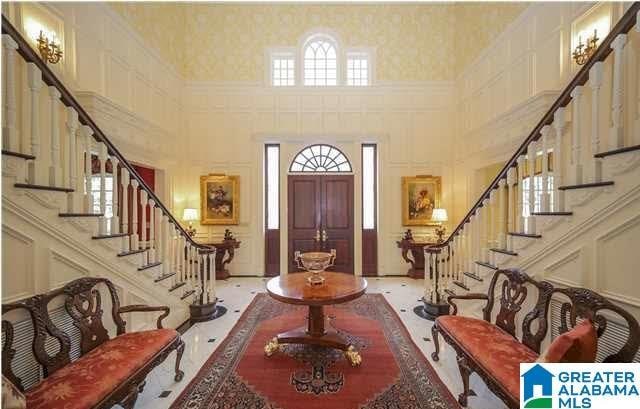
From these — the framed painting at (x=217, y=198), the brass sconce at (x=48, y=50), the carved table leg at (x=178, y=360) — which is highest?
the brass sconce at (x=48, y=50)

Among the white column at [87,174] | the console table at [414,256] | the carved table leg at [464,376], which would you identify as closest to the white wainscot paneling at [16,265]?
the white column at [87,174]

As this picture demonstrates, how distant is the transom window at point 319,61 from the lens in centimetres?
642

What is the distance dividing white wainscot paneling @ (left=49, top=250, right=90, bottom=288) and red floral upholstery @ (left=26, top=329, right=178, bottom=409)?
0.63m

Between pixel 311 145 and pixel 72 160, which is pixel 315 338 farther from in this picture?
pixel 311 145

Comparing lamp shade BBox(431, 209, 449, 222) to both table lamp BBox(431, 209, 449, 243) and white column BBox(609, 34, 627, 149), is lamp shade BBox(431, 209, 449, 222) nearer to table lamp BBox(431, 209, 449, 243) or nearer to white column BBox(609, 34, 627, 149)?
table lamp BBox(431, 209, 449, 243)

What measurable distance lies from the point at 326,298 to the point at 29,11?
4.70 metres

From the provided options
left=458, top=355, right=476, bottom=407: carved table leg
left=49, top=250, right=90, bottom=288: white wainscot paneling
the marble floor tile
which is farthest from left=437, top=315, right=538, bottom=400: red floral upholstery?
left=49, top=250, right=90, bottom=288: white wainscot paneling

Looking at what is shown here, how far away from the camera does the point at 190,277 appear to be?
4023 mm

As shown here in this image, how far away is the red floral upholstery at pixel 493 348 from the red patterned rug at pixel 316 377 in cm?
50

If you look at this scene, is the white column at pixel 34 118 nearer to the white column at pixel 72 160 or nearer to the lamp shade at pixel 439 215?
the white column at pixel 72 160

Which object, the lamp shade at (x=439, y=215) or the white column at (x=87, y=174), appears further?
the lamp shade at (x=439, y=215)

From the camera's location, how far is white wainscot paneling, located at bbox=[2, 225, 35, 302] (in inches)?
74.6

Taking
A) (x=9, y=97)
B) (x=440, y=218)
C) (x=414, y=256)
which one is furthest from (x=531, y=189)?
(x=9, y=97)

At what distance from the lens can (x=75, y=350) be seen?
7.47ft
